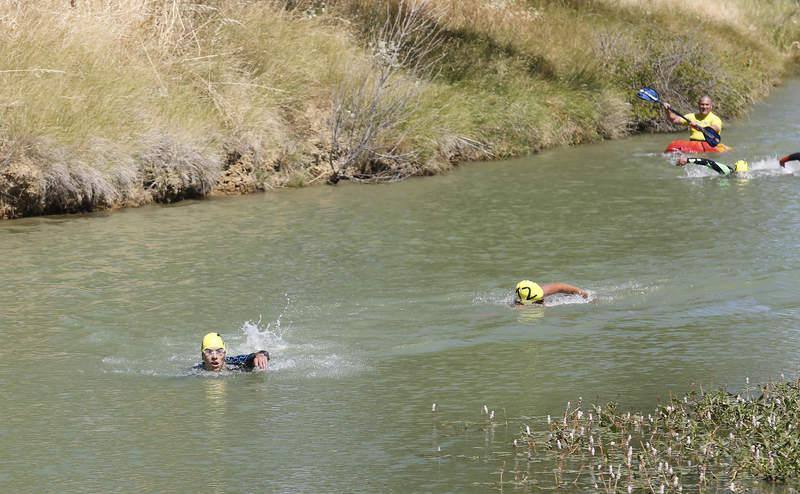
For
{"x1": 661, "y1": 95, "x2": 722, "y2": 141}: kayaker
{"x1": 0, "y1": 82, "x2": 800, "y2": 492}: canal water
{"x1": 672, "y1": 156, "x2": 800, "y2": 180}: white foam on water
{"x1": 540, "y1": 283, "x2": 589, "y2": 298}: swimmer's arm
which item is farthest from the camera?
{"x1": 661, "y1": 95, "x2": 722, "y2": 141}: kayaker

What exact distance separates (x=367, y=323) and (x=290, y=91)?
9.63 m

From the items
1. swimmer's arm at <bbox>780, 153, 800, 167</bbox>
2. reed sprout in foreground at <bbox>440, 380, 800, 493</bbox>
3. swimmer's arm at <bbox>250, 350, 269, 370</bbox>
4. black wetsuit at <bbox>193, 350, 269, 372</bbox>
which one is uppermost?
swimmer's arm at <bbox>780, 153, 800, 167</bbox>

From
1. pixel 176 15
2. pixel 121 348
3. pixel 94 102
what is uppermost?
pixel 176 15

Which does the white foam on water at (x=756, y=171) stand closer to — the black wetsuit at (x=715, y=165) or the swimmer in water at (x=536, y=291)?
the black wetsuit at (x=715, y=165)

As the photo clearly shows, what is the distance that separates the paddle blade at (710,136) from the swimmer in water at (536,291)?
1149cm

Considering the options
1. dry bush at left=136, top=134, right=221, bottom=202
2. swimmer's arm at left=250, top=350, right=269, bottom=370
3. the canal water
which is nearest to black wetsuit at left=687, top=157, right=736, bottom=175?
the canal water

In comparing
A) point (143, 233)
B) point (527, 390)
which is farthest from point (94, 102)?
point (527, 390)

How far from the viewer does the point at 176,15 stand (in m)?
21.7

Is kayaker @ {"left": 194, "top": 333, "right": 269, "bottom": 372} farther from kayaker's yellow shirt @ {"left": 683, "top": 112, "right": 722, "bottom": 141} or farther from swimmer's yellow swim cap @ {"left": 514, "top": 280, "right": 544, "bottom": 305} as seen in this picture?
kayaker's yellow shirt @ {"left": 683, "top": 112, "right": 722, "bottom": 141}

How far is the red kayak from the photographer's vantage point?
2419cm

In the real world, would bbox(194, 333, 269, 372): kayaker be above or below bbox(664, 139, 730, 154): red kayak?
below

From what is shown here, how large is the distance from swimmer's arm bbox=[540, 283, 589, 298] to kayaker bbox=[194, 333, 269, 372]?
331cm

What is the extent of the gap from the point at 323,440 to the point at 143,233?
8.71m

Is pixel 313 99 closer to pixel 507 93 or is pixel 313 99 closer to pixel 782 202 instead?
pixel 507 93
